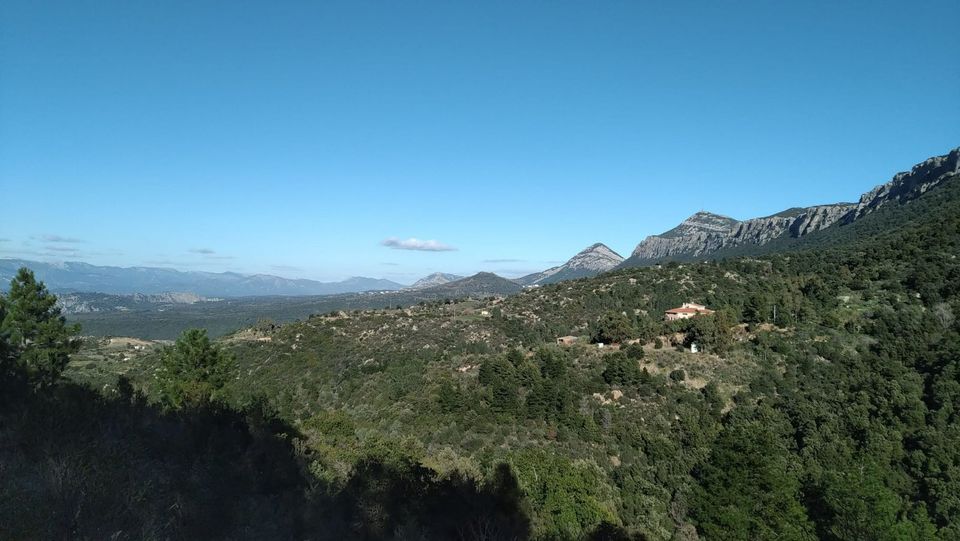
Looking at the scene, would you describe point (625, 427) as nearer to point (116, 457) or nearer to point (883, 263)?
point (116, 457)

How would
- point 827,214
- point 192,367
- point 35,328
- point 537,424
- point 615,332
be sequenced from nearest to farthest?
point 35,328
point 192,367
point 537,424
point 615,332
point 827,214

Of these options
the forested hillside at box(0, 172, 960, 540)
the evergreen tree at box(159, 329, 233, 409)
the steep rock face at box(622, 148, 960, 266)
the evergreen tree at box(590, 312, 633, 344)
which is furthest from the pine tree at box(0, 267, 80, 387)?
the steep rock face at box(622, 148, 960, 266)

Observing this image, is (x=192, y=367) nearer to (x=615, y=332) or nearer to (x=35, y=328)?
(x=35, y=328)

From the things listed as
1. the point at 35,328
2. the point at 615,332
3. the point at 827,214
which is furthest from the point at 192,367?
the point at 827,214

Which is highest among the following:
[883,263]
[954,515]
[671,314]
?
[883,263]

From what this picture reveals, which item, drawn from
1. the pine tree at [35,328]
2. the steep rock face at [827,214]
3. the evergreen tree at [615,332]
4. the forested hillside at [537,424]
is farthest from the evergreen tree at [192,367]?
the steep rock face at [827,214]

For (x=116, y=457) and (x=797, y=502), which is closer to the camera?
(x=116, y=457)

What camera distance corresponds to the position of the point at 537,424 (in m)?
28.5

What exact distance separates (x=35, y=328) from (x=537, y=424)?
25776 mm

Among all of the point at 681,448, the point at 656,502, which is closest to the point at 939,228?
the point at 681,448

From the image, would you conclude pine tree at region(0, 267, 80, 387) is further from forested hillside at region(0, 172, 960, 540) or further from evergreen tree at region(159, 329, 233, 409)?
evergreen tree at region(159, 329, 233, 409)

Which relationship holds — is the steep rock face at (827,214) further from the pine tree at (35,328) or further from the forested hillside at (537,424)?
the pine tree at (35,328)

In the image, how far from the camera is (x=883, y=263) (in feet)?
178

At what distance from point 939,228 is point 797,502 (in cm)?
5530
